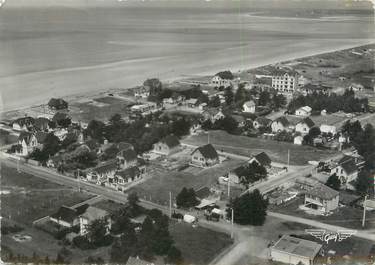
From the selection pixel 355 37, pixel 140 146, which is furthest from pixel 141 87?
pixel 355 37

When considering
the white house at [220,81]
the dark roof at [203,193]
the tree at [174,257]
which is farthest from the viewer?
the white house at [220,81]

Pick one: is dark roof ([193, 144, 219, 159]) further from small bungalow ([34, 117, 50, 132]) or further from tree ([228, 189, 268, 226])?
small bungalow ([34, 117, 50, 132])

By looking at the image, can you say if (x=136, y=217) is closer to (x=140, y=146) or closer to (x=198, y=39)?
(x=140, y=146)

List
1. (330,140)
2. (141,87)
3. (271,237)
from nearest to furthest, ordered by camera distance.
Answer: (271,237) → (330,140) → (141,87)

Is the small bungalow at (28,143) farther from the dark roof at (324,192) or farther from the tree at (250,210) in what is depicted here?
the dark roof at (324,192)

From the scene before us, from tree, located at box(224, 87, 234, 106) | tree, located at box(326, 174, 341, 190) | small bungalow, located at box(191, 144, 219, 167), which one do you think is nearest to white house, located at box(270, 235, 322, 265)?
tree, located at box(326, 174, 341, 190)

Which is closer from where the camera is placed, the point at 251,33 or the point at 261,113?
the point at 261,113

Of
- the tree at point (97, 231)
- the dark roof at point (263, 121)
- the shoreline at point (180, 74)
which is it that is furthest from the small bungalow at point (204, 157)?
the shoreline at point (180, 74)
